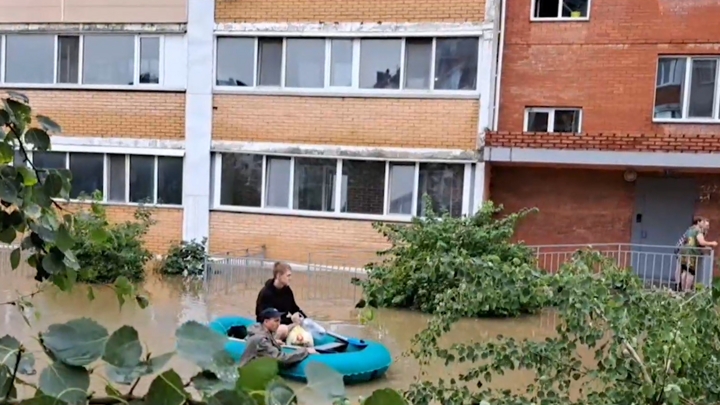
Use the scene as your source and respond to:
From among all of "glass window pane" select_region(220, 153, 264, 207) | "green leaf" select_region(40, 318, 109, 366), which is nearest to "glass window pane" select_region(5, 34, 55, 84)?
"glass window pane" select_region(220, 153, 264, 207)

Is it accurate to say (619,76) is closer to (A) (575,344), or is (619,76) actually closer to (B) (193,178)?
(B) (193,178)

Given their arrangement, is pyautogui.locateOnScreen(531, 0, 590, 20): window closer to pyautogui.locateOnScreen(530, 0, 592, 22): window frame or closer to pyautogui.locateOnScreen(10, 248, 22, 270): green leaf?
pyautogui.locateOnScreen(530, 0, 592, 22): window frame

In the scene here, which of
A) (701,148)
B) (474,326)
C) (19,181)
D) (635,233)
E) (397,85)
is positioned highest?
(397,85)

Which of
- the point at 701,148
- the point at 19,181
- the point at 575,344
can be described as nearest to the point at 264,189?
the point at 701,148

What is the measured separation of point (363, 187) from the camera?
13984mm

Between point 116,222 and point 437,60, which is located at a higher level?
point 437,60

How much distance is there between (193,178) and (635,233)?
32.3 feet

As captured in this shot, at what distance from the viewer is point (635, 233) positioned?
45.6 feet

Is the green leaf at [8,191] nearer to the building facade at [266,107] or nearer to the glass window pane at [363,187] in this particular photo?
the building facade at [266,107]

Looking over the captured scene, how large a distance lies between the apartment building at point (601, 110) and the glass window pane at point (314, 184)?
11.4 ft

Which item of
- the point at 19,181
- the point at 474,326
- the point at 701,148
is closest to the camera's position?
the point at 19,181

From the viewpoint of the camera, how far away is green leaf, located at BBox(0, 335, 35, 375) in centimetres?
98

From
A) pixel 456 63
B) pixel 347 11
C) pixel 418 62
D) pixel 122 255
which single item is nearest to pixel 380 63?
pixel 418 62

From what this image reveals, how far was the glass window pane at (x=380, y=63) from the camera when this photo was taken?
1375cm
